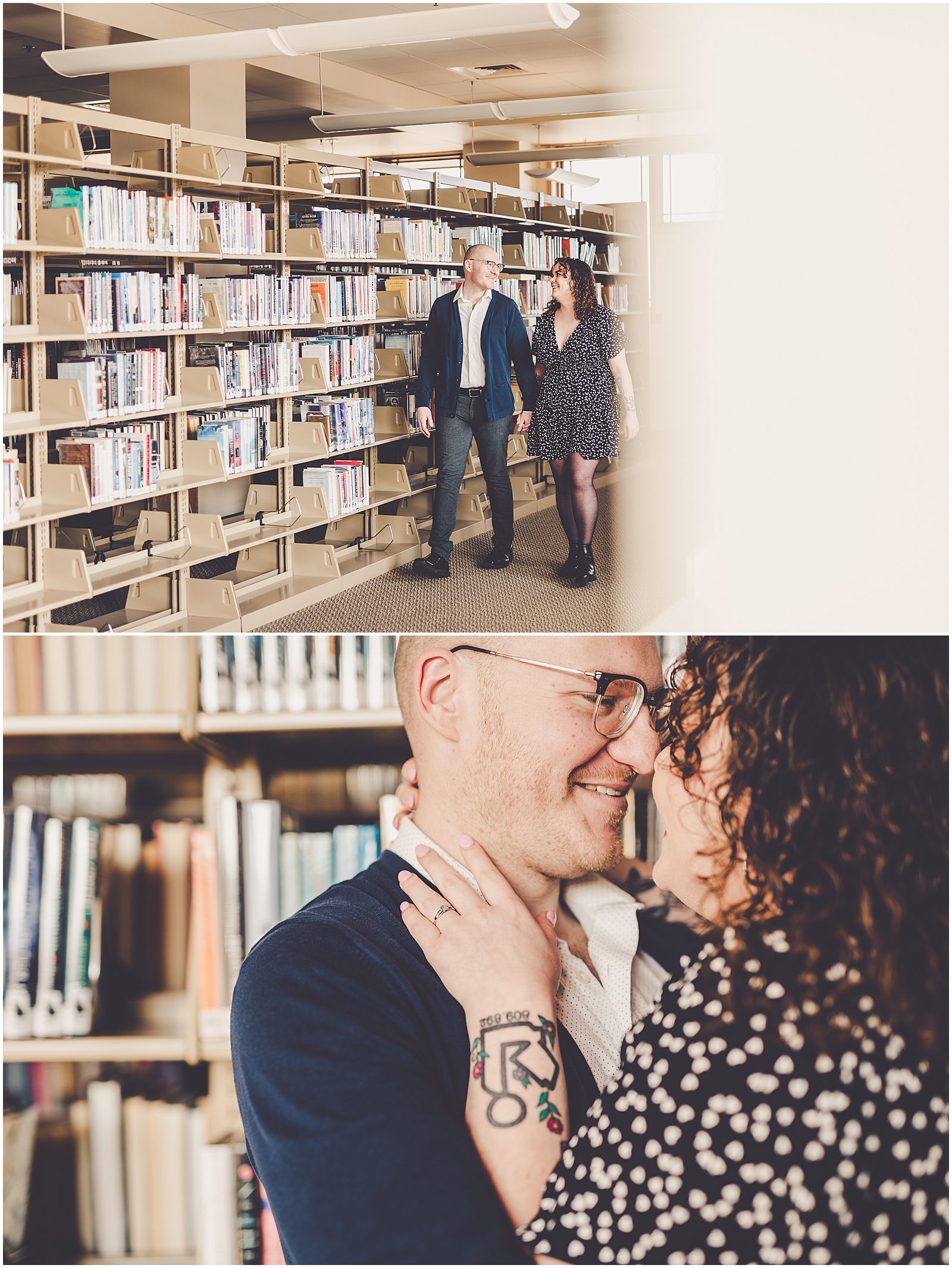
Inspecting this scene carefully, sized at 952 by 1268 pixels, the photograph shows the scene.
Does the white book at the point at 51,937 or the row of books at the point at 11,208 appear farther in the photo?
the row of books at the point at 11,208

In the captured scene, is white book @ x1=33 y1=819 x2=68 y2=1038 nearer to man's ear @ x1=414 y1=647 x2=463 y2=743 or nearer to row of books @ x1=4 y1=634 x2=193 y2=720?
row of books @ x1=4 y1=634 x2=193 y2=720

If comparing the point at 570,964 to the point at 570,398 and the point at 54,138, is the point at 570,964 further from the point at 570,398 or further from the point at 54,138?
the point at 570,398

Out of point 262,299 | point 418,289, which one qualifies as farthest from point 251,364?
point 418,289

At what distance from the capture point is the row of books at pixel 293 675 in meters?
1.56

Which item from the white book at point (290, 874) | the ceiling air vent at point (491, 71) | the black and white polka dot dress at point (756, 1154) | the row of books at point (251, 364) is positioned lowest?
the black and white polka dot dress at point (756, 1154)

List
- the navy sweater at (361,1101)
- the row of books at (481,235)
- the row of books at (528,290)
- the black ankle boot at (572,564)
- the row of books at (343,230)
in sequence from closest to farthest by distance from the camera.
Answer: the navy sweater at (361,1101) < the black ankle boot at (572,564) < the row of books at (343,230) < the row of books at (481,235) < the row of books at (528,290)

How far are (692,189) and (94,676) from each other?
2.42 m

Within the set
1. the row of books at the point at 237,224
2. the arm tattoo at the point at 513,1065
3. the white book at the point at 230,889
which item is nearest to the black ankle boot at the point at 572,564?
the row of books at the point at 237,224

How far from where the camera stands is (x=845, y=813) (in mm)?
1363

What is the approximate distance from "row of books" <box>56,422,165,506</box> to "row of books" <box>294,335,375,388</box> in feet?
3.19

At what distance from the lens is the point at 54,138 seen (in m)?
3.36

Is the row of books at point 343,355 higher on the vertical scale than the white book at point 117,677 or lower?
higher

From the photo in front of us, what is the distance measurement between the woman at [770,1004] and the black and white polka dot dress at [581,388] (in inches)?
122

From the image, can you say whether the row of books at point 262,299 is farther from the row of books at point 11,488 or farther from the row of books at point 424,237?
the row of books at point 11,488
